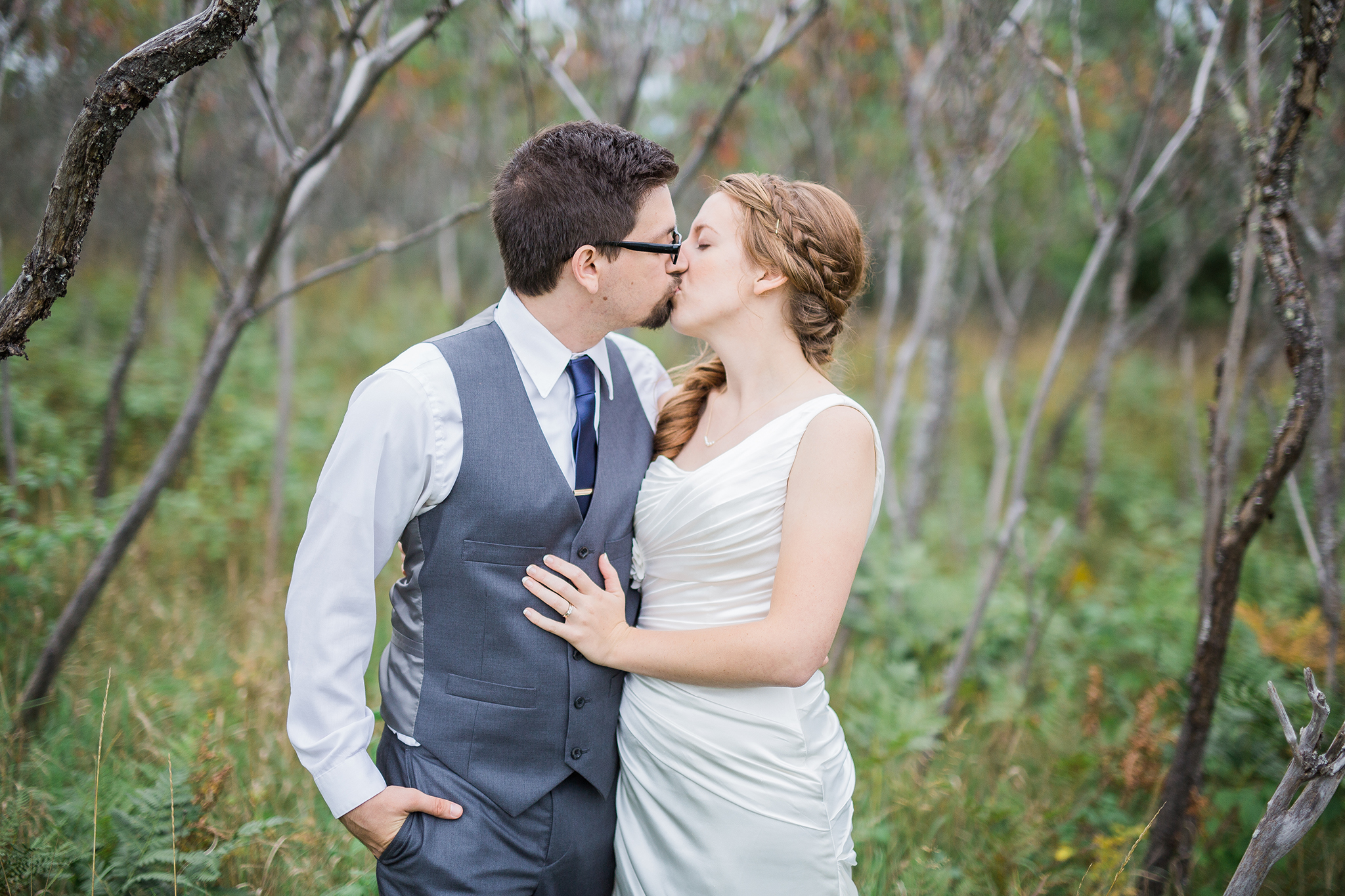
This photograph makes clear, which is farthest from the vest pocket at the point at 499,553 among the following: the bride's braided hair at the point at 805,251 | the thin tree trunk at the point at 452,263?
the thin tree trunk at the point at 452,263

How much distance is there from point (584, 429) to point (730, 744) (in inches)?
30.9

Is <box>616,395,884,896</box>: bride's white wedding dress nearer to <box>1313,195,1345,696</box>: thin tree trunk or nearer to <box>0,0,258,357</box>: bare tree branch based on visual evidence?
<box>0,0,258,357</box>: bare tree branch

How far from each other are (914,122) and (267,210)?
6397mm

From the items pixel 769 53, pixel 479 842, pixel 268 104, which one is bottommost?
pixel 479 842

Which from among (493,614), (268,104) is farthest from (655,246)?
(268,104)

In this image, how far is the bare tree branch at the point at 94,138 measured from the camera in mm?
1297

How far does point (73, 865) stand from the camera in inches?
80.7

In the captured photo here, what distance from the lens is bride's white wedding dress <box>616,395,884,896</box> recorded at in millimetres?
1690

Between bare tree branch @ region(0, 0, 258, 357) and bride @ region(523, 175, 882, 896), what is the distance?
→ 1.02 meters

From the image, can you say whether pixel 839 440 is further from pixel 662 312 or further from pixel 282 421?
pixel 282 421

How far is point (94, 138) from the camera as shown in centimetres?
132

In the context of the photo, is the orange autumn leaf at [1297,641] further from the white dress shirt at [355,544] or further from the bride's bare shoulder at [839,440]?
the white dress shirt at [355,544]

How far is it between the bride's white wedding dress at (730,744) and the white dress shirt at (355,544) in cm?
55

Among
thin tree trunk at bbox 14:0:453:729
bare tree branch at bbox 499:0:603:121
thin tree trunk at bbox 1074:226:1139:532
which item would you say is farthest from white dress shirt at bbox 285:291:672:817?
thin tree trunk at bbox 1074:226:1139:532
